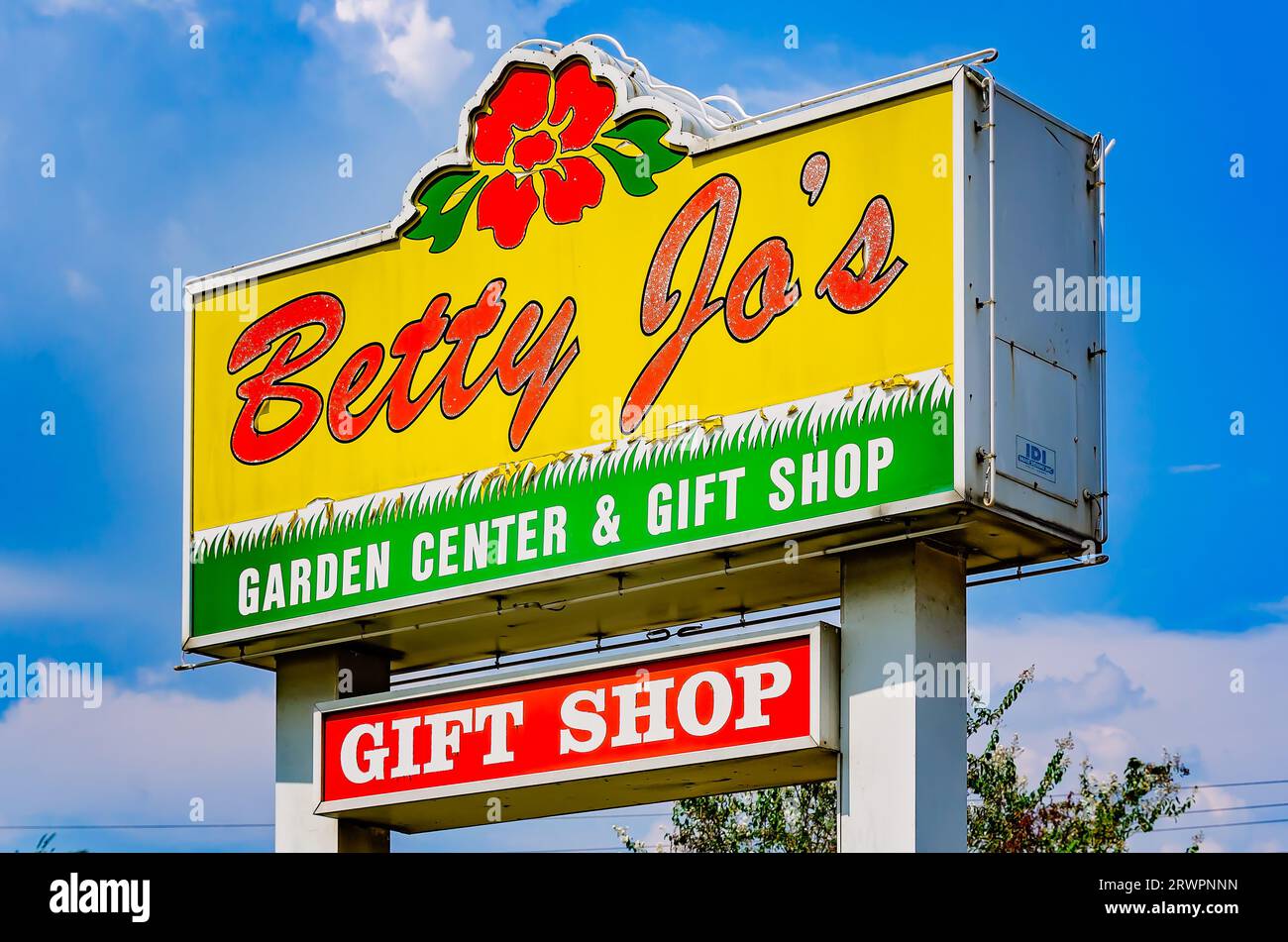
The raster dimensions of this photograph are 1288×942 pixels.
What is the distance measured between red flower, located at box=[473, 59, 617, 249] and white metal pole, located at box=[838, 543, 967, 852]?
4.39 metres

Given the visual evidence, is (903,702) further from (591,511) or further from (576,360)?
(576,360)

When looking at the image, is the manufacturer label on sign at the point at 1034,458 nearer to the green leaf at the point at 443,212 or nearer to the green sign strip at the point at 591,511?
the green sign strip at the point at 591,511

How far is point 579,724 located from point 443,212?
500cm

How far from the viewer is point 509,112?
21.0m

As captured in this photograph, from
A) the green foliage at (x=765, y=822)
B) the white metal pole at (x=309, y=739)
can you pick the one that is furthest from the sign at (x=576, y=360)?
the green foliage at (x=765, y=822)

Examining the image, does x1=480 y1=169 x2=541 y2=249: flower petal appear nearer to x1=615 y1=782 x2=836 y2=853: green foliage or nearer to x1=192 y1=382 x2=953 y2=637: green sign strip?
x1=192 y1=382 x2=953 y2=637: green sign strip

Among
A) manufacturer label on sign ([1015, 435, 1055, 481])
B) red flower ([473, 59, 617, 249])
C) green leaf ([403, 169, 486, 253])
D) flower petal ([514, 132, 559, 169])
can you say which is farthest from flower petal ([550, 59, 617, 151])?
manufacturer label on sign ([1015, 435, 1055, 481])

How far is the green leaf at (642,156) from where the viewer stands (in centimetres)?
1984

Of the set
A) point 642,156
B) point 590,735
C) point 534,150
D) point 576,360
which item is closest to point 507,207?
point 534,150

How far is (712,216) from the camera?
19406mm

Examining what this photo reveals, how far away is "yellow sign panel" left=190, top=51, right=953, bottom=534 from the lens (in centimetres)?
1827
